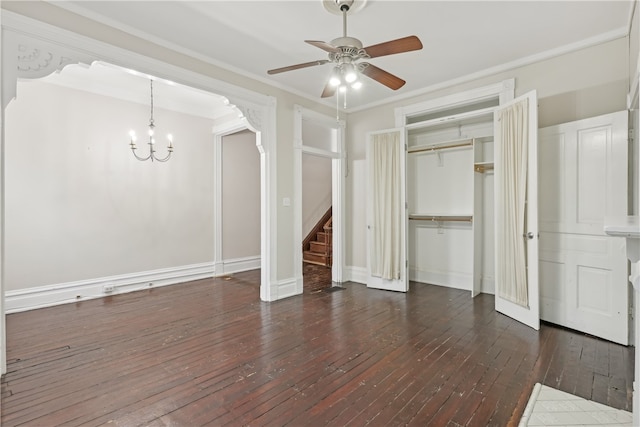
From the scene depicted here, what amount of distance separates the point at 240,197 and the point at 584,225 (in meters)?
5.19

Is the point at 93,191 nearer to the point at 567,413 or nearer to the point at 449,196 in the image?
the point at 449,196

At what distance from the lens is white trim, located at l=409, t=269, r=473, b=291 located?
4.64 m

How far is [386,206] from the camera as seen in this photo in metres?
4.71

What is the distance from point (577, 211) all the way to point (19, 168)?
20.4 ft

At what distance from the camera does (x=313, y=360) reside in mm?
2553

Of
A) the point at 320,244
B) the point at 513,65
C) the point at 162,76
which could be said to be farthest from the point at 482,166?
the point at 162,76

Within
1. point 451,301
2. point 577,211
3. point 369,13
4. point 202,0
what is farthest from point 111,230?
point 577,211

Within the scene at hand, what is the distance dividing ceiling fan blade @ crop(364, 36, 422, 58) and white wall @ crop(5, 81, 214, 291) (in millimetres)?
4049

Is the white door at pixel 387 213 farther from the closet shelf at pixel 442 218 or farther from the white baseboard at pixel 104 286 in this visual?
the white baseboard at pixel 104 286

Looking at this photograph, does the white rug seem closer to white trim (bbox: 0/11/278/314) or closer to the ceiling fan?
the ceiling fan

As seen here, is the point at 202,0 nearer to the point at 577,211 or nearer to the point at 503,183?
the point at 503,183

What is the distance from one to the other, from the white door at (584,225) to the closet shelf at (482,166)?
815 millimetres

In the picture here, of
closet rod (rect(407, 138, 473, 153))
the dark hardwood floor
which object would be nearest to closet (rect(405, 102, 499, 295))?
closet rod (rect(407, 138, 473, 153))

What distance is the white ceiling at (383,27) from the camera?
8.73ft
